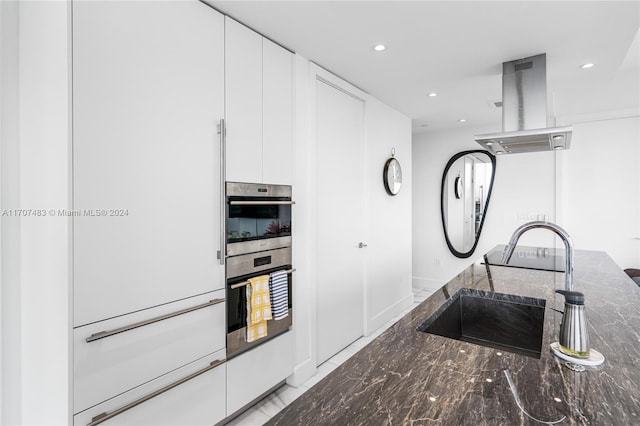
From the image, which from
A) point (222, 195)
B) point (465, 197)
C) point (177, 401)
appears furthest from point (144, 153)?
point (465, 197)

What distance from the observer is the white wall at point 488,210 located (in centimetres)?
440

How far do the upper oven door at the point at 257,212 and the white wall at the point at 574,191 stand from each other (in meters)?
3.51

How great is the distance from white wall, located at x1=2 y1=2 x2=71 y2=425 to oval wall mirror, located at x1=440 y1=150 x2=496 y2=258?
15.4ft

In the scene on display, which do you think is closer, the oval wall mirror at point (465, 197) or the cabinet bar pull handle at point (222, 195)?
the cabinet bar pull handle at point (222, 195)

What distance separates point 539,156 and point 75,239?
5010 mm

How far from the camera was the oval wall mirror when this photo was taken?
4.77 m

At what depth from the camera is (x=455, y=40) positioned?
7.32 feet

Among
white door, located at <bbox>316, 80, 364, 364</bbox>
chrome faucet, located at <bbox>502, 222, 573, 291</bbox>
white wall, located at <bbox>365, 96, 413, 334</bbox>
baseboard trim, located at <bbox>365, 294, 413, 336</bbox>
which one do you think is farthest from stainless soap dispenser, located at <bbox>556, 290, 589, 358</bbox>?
baseboard trim, located at <bbox>365, 294, 413, 336</bbox>

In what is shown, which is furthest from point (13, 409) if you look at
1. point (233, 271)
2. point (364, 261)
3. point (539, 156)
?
point (539, 156)

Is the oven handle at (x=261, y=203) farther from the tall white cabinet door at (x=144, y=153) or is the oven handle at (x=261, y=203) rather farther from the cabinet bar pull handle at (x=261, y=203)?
the tall white cabinet door at (x=144, y=153)

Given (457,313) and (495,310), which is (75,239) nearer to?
(457,313)

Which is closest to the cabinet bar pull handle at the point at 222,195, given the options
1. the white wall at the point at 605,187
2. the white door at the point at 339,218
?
the white door at the point at 339,218

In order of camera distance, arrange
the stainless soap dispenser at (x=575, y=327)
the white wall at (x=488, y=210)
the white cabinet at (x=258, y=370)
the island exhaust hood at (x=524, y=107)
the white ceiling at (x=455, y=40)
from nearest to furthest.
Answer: the stainless soap dispenser at (x=575, y=327), the white ceiling at (x=455, y=40), the white cabinet at (x=258, y=370), the island exhaust hood at (x=524, y=107), the white wall at (x=488, y=210)

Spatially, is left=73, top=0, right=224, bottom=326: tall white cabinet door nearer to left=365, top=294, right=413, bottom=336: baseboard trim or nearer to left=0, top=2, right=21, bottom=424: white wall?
left=0, top=2, right=21, bottom=424: white wall
